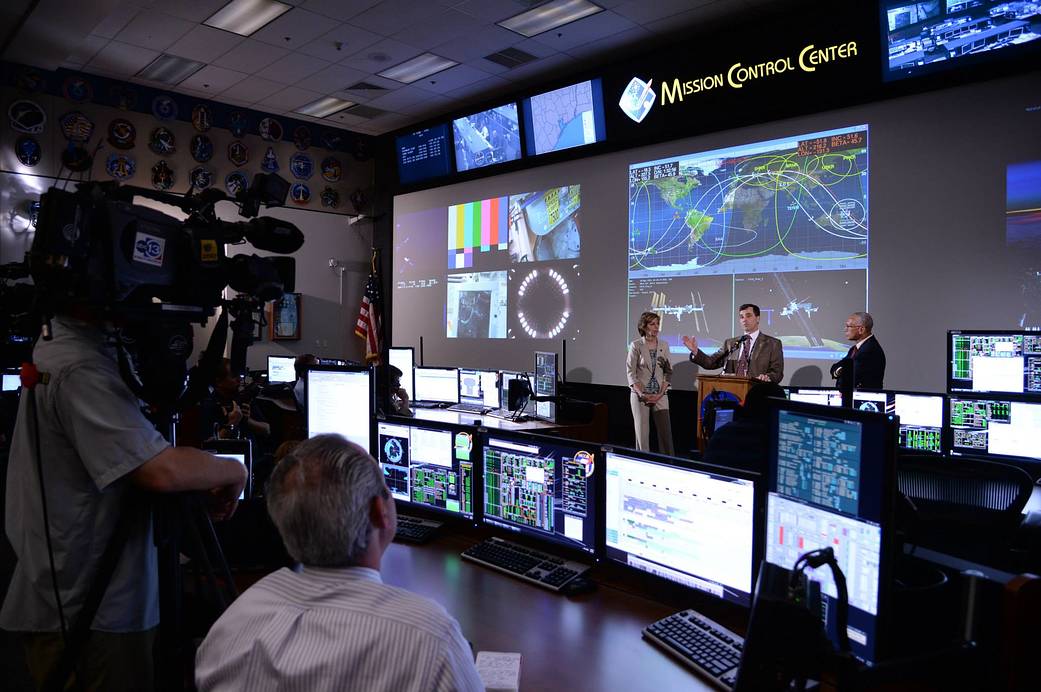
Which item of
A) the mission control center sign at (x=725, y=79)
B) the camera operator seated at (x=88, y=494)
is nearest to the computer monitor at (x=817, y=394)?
the mission control center sign at (x=725, y=79)

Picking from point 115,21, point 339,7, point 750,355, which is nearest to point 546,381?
point 750,355

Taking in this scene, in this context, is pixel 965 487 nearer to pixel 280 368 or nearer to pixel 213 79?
pixel 280 368

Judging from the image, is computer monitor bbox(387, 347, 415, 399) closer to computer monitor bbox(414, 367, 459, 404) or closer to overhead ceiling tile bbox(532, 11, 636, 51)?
computer monitor bbox(414, 367, 459, 404)

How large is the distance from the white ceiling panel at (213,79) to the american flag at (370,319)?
2.81 meters

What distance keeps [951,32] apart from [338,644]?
5204mm

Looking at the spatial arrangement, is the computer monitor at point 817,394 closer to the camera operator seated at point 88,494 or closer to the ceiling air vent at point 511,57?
the camera operator seated at point 88,494

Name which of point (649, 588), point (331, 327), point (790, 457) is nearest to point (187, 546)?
point (649, 588)

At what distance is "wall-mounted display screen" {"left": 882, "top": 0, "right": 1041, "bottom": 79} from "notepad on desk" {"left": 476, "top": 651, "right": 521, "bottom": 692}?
4809mm

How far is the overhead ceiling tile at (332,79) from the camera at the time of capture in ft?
22.4

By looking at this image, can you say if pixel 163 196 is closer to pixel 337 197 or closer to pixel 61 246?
pixel 61 246

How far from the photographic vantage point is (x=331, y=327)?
870 cm

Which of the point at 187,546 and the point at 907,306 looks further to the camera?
the point at 907,306

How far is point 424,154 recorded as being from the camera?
8.27 m

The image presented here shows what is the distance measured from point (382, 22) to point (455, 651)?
228 inches
